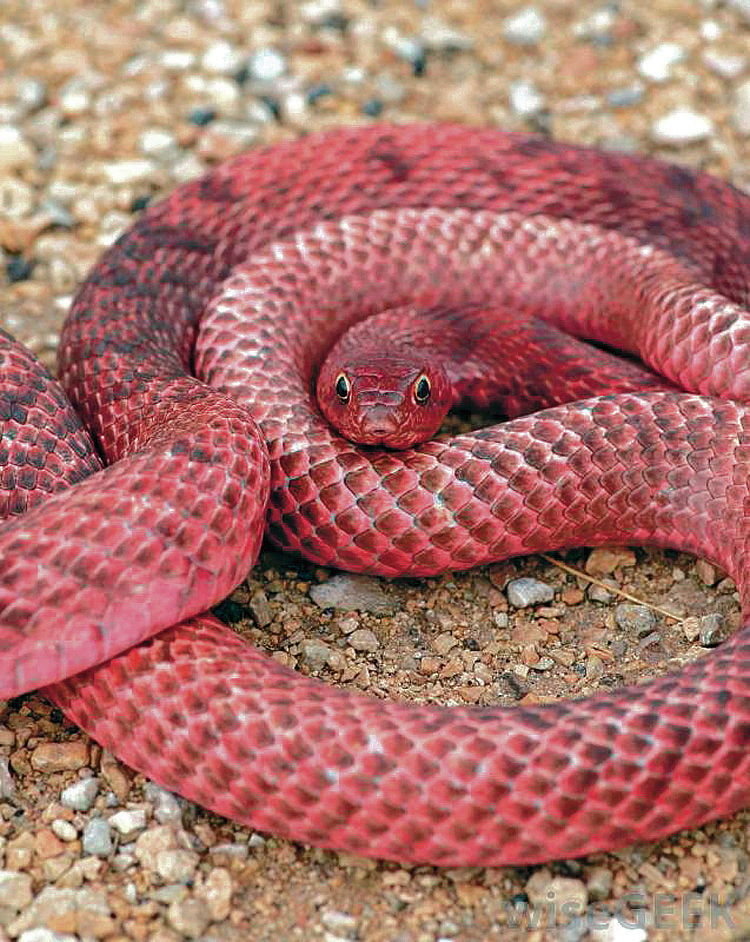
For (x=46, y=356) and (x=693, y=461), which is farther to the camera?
(x=46, y=356)

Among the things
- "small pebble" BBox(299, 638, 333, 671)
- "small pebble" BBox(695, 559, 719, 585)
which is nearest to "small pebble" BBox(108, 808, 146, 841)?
"small pebble" BBox(299, 638, 333, 671)

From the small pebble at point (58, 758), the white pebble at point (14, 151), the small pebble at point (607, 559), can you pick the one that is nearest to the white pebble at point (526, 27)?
the white pebble at point (14, 151)

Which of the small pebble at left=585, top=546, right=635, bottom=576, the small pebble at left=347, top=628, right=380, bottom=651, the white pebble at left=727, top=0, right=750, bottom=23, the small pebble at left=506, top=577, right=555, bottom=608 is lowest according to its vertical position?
the small pebble at left=347, top=628, right=380, bottom=651

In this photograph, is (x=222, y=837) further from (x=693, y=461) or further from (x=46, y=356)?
(x=46, y=356)

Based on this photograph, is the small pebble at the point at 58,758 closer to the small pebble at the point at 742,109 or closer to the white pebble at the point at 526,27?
the small pebble at the point at 742,109

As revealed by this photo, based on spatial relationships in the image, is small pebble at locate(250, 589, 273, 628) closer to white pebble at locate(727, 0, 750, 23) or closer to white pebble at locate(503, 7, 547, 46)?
white pebble at locate(503, 7, 547, 46)

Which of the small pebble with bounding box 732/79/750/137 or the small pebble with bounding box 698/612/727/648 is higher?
the small pebble with bounding box 732/79/750/137

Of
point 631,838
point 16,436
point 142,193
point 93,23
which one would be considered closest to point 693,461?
point 631,838
